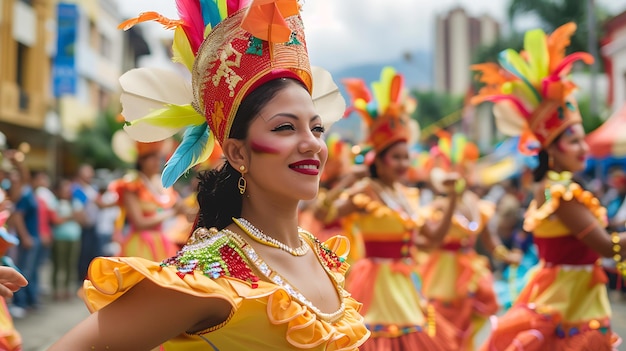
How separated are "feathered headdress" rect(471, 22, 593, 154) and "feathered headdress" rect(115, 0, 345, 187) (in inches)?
101

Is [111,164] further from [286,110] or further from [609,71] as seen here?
[286,110]

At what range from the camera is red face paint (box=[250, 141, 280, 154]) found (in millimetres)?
2316

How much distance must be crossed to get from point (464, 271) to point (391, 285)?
91.0 inches

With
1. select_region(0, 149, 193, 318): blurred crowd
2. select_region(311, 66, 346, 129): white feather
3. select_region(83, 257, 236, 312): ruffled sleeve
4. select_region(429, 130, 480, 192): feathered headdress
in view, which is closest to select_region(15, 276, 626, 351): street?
select_region(0, 149, 193, 318): blurred crowd

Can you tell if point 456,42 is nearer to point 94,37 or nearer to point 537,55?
point 94,37

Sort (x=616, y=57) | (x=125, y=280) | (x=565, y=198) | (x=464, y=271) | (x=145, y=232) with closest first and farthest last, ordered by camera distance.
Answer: (x=125, y=280), (x=565, y=198), (x=145, y=232), (x=464, y=271), (x=616, y=57)

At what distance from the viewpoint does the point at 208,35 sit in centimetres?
241

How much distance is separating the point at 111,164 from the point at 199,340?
28204 mm

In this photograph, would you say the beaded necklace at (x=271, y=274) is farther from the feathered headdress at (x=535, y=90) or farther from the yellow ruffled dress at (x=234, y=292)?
the feathered headdress at (x=535, y=90)

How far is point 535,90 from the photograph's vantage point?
15.7ft

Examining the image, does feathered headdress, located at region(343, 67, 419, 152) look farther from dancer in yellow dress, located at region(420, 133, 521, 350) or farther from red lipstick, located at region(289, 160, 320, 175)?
red lipstick, located at region(289, 160, 320, 175)

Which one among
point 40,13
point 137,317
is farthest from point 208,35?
point 40,13

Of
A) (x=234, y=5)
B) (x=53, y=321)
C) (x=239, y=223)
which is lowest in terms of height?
(x=53, y=321)

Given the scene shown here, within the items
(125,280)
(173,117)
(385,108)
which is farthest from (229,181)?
(385,108)
